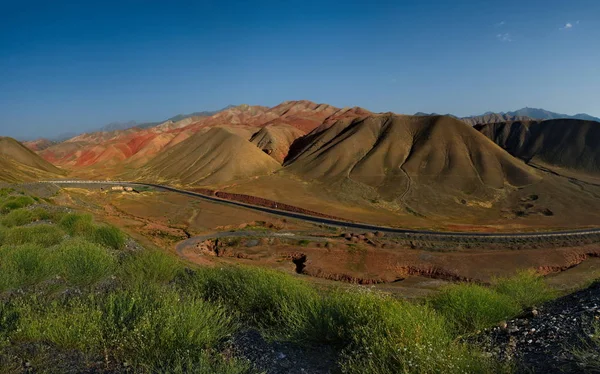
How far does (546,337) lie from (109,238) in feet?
59.2

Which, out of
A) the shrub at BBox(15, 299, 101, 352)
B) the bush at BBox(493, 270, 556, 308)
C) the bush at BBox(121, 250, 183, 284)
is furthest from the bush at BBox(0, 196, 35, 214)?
the bush at BBox(493, 270, 556, 308)

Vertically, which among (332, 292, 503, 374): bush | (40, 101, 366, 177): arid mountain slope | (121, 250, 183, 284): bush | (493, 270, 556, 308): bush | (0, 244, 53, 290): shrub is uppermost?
(40, 101, 366, 177): arid mountain slope

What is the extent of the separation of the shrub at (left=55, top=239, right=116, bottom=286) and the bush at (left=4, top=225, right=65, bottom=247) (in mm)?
4382

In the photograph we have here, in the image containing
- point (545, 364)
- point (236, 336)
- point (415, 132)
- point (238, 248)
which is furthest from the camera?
point (415, 132)

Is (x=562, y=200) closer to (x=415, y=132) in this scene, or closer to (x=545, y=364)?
(x=415, y=132)

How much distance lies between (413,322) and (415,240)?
130 feet

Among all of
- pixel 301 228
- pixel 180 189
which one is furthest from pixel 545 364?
pixel 180 189

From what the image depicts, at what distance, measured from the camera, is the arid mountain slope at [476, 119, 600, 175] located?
86438mm

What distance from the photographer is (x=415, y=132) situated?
3730 inches

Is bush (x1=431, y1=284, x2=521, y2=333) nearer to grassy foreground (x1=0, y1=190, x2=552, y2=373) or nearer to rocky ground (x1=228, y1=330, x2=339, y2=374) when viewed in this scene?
grassy foreground (x1=0, y1=190, x2=552, y2=373)

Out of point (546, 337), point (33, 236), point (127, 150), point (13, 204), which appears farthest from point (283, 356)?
point (127, 150)

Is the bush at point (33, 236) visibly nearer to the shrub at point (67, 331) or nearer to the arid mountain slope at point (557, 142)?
the shrub at point (67, 331)

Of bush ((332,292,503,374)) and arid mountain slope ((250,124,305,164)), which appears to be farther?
arid mountain slope ((250,124,305,164))

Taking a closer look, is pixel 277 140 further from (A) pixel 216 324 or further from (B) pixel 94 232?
(A) pixel 216 324
